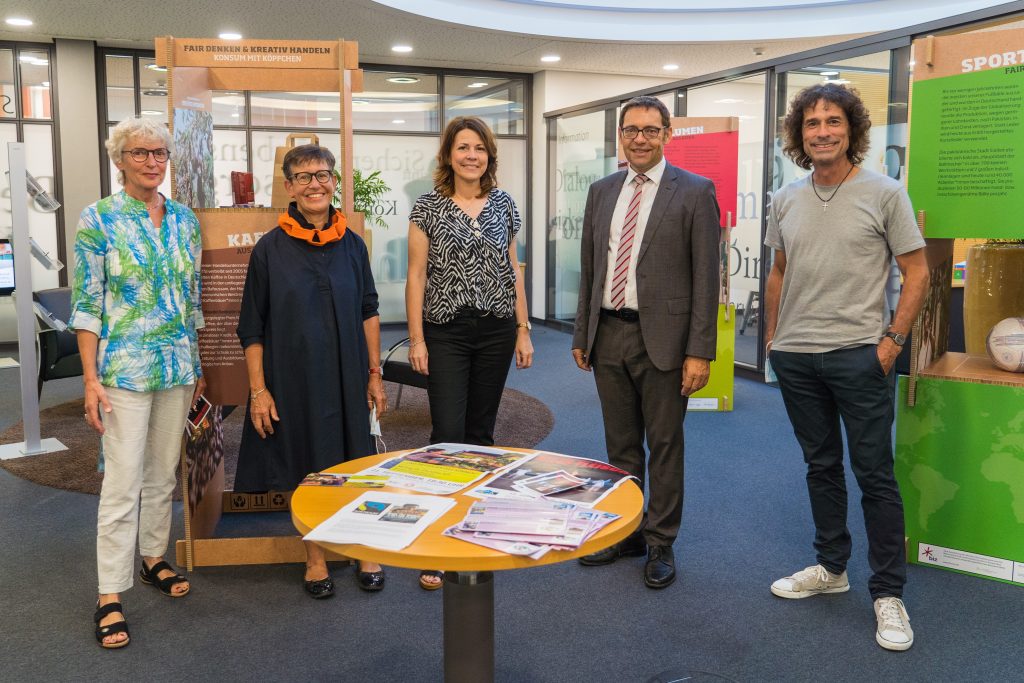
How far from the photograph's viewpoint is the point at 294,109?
31.9ft

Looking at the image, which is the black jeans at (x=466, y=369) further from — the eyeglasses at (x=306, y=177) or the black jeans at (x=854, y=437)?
the black jeans at (x=854, y=437)

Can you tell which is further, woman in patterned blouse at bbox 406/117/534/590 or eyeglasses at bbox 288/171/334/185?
woman in patterned blouse at bbox 406/117/534/590

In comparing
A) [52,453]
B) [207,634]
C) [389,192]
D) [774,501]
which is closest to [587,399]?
[774,501]

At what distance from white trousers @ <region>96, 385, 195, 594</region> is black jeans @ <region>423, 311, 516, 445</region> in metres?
0.84

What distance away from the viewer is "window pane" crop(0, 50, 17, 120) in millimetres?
8656

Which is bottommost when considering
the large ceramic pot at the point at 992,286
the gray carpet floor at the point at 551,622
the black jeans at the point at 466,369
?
the gray carpet floor at the point at 551,622

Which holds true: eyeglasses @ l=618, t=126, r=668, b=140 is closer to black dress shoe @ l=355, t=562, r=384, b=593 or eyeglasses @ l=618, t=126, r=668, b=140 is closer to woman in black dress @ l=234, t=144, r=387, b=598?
woman in black dress @ l=234, t=144, r=387, b=598

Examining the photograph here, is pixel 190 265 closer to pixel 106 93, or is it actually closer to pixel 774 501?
pixel 774 501

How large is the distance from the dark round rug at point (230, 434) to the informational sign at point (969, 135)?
8.10 ft

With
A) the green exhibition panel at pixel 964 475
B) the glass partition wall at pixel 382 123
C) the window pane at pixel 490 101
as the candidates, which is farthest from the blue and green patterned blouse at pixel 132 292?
the window pane at pixel 490 101

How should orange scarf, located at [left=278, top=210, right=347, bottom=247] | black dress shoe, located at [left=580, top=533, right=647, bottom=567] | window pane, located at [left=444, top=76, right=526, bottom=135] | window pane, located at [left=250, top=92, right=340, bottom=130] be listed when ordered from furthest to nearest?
window pane, located at [left=444, top=76, right=526, bottom=135], window pane, located at [left=250, top=92, right=340, bottom=130], black dress shoe, located at [left=580, top=533, right=647, bottom=567], orange scarf, located at [left=278, top=210, right=347, bottom=247]

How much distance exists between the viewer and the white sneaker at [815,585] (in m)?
2.95

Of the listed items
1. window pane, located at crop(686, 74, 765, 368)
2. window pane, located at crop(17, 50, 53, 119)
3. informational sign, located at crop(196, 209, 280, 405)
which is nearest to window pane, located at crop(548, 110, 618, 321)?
window pane, located at crop(686, 74, 765, 368)

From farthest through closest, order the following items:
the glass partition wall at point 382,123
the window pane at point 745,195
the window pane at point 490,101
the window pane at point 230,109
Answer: the window pane at point 490,101
the window pane at point 230,109
the glass partition wall at point 382,123
the window pane at point 745,195
